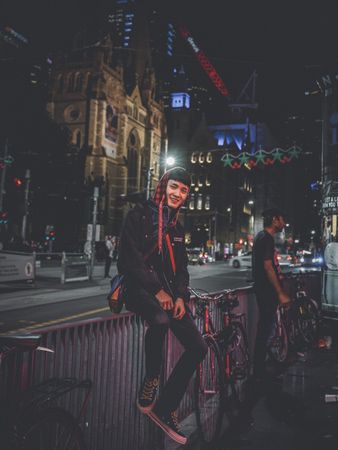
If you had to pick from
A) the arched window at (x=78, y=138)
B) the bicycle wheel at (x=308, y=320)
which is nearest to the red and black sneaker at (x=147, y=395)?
the bicycle wheel at (x=308, y=320)

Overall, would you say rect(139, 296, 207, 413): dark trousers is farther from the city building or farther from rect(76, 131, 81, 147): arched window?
rect(76, 131, 81, 147): arched window

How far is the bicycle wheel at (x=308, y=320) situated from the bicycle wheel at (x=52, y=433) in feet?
21.6

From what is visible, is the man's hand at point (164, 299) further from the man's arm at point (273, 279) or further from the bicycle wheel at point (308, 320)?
the bicycle wheel at point (308, 320)

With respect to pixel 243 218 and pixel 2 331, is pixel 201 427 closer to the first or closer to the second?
pixel 2 331

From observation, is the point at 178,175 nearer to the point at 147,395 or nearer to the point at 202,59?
the point at 147,395

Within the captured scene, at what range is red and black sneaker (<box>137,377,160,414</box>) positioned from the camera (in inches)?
139

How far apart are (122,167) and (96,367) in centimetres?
6941

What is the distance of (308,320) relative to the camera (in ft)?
28.8

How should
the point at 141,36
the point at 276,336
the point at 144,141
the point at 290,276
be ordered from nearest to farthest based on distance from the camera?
the point at 276,336 → the point at 290,276 → the point at 144,141 → the point at 141,36

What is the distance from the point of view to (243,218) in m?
111

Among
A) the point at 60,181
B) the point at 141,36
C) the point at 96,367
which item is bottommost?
the point at 96,367

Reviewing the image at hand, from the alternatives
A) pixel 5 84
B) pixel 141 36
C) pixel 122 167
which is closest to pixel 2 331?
pixel 5 84

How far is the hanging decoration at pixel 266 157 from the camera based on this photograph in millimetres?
19125

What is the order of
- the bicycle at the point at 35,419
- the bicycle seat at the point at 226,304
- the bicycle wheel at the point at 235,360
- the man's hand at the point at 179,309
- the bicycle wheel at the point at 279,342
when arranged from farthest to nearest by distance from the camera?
the bicycle wheel at the point at 279,342
the bicycle seat at the point at 226,304
the bicycle wheel at the point at 235,360
the man's hand at the point at 179,309
the bicycle at the point at 35,419
